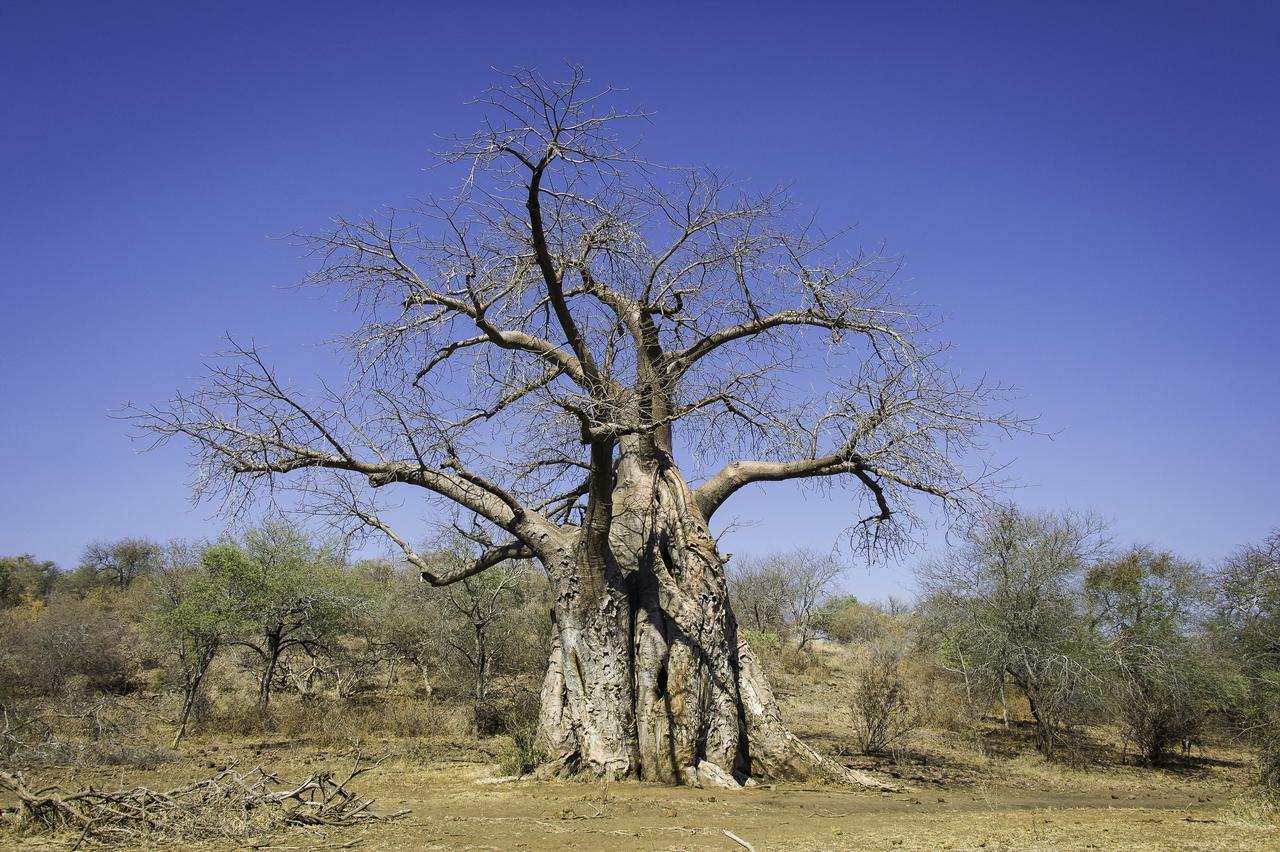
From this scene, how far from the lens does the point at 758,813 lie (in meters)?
7.04

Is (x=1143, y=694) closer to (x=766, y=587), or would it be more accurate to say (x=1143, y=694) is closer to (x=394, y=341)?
(x=394, y=341)

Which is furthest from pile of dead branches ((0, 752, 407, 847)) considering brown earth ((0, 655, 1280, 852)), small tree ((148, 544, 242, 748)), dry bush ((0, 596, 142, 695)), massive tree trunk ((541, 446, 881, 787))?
dry bush ((0, 596, 142, 695))

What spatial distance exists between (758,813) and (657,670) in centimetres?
207

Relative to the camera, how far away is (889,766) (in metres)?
10.8

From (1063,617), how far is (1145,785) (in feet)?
11.4

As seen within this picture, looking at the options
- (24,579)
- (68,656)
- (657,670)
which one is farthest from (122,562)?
(657,670)

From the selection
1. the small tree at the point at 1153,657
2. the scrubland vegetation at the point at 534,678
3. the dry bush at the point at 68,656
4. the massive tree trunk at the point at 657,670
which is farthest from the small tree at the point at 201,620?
the small tree at the point at 1153,657

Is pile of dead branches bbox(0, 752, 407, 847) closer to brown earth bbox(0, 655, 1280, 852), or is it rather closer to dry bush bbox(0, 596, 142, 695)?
brown earth bbox(0, 655, 1280, 852)

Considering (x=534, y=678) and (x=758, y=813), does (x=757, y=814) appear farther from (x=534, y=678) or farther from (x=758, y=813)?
(x=534, y=678)

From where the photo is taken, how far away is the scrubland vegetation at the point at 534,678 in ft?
37.7

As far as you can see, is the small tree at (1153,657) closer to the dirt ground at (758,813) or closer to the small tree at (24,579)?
the dirt ground at (758,813)

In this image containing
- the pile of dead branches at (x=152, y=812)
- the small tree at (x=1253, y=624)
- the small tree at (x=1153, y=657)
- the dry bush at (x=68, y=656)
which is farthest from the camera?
the dry bush at (x=68, y=656)

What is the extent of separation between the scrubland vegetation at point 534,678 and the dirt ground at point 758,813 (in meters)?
0.27

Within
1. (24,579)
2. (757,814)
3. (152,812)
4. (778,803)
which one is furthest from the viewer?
(24,579)
